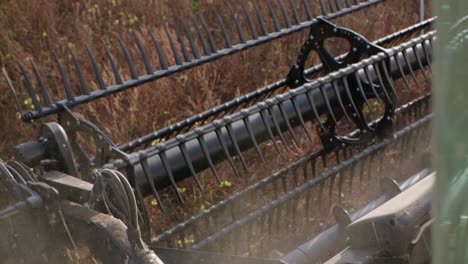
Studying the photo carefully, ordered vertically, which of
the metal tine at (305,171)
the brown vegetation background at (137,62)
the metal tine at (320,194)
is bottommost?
the metal tine at (320,194)

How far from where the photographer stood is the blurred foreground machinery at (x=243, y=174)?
1.50 metres

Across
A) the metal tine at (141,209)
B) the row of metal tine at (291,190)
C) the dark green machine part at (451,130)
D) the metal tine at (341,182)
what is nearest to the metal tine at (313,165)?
the row of metal tine at (291,190)

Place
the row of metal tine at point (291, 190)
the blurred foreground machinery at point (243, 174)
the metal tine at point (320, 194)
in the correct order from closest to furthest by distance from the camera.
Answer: the blurred foreground machinery at point (243, 174) < the row of metal tine at point (291, 190) < the metal tine at point (320, 194)

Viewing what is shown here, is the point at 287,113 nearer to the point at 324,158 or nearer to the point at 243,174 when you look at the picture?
the point at 324,158

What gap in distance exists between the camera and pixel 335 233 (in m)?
2.05

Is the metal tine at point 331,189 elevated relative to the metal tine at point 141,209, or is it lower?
lower

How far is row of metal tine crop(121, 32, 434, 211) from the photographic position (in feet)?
6.10

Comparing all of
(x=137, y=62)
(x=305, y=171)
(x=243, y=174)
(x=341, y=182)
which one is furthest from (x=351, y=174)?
(x=137, y=62)

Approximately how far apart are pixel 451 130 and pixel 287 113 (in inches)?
63.9

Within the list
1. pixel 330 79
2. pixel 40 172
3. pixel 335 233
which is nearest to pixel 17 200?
pixel 40 172

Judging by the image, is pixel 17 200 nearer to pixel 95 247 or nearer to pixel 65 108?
pixel 95 247

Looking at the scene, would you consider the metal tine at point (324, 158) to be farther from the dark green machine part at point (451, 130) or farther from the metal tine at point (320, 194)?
the dark green machine part at point (451, 130)

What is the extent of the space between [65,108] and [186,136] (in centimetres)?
35

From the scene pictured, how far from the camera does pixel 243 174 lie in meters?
2.80
